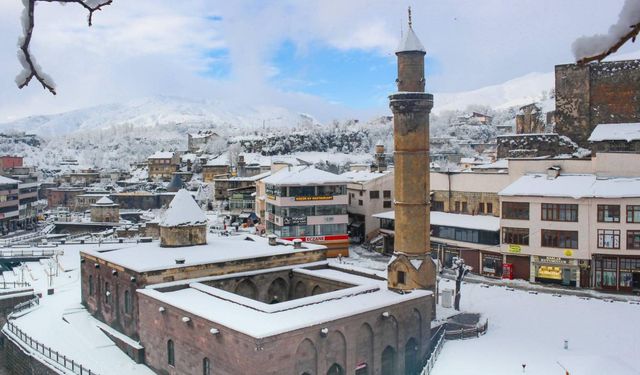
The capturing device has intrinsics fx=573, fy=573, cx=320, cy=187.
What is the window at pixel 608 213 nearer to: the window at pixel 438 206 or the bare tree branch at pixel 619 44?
the window at pixel 438 206

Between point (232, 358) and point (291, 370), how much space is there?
6.78 ft

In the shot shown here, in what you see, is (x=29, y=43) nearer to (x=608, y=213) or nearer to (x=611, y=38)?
(x=611, y=38)

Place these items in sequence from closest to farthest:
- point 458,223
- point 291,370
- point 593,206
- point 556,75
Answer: point 291,370, point 593,206, point 458,223, point 556,75

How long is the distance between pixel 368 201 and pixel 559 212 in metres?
19.8

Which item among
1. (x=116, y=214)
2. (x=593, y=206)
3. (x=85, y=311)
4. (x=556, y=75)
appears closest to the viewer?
(x=85, y=311)

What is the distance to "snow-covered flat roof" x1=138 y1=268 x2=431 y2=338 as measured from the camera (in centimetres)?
2000

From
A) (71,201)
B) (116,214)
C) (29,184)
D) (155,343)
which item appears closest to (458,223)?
(155,343)

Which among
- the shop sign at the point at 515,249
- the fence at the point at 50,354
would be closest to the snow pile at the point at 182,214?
the fence at the point at 50,354

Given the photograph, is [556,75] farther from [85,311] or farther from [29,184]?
[29,184]

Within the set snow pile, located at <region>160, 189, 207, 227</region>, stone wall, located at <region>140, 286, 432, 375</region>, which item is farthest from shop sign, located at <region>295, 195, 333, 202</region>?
stone wall, located at <region>140, 286, 432, 375</region>

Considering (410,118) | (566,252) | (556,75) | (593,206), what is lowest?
(566,252)

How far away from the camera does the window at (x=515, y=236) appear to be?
39.0m

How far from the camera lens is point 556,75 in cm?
4712

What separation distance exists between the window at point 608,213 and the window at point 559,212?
4.79 feet
